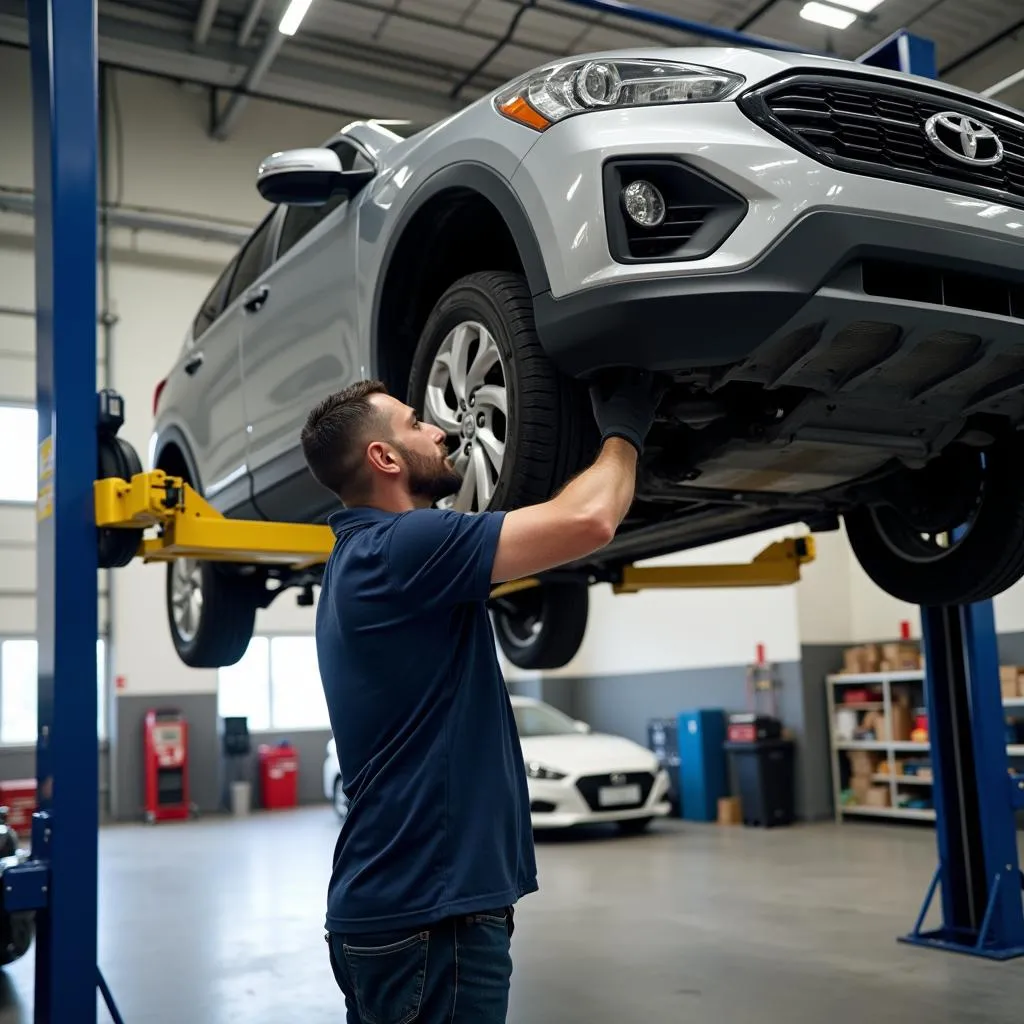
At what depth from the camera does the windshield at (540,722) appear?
34.5 ft

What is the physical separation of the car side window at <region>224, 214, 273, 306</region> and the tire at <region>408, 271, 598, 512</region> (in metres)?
1.74

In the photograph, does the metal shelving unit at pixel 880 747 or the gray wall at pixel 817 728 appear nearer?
the metal shelving unit at pixel 880 747

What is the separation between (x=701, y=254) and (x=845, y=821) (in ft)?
29.6

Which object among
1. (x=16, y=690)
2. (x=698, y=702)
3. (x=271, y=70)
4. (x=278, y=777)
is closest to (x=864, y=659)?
(x=698, y=702)

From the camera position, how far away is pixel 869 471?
3.24m

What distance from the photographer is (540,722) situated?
10688 millimetres

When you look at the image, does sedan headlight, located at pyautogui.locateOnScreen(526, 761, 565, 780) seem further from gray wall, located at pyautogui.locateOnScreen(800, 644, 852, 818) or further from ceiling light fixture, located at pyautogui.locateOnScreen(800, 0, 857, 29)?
ceiling light fixture, located at pyautogui.locateOnScreen(800, 0, 857, 29)

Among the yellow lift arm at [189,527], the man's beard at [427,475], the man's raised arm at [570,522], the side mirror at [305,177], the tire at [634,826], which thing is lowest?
the tire at [634,826]

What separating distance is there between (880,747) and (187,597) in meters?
6.93

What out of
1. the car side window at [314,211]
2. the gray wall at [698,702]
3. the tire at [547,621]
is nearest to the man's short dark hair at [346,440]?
the car side window at [314,211]

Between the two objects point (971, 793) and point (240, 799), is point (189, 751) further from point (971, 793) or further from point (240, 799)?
point (971, 793)

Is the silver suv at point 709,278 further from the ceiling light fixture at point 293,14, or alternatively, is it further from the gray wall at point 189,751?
the gray wall at point 189,751

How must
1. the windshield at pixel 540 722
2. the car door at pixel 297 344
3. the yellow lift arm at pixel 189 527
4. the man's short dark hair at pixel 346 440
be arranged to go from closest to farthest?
the man's short dark hair at pixel 346 440 → the yellow lift arm at pixel 189 527 → the car door at pixel 297 344 → the windshield at pixel 540 722

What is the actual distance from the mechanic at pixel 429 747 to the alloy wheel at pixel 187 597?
2914 millimetres
